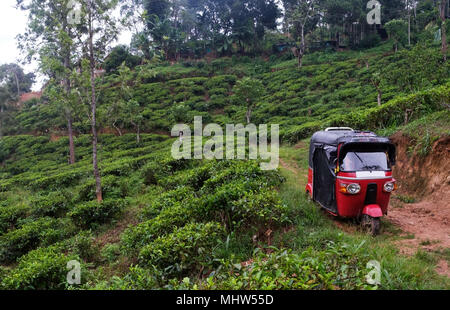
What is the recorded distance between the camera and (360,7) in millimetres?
37094

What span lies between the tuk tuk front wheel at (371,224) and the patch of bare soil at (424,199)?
396 mm

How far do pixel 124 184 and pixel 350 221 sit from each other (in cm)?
880

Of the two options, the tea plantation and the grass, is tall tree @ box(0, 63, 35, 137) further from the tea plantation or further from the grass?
the grass

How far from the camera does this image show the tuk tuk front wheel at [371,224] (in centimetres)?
482

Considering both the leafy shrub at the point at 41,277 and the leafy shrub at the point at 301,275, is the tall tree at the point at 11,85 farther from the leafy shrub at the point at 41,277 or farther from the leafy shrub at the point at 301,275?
the leafy shrub at the point at 301,275

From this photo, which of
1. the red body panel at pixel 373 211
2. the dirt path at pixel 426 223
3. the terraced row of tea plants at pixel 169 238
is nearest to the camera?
the terraced row of tea plants at pixel 169 238

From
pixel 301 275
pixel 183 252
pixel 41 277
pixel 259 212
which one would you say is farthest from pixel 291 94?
pixel 301 275

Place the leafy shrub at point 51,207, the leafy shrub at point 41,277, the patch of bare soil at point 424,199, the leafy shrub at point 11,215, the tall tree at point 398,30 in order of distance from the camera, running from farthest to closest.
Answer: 1. the tall tree at point 398,30
2. the leafy shrub at point 51,207
3. the leafy shrub at point 11,215
4. the patch of bare soil at point 424,199
5. the leafy shrub at point 41,277

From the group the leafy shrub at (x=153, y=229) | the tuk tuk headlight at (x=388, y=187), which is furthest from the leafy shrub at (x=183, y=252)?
the tuk tuk headlight at (x=388, y=187)

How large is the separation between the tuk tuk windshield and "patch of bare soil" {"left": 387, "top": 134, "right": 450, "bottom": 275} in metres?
1.30

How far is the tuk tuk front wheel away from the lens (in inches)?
190

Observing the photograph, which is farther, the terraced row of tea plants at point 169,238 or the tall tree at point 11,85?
the tall tree at point 11,85

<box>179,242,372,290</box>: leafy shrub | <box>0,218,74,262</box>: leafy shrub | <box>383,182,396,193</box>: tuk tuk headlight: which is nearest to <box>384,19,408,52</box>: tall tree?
<box>383,182,396,193</box>: tuk tuk headlight
